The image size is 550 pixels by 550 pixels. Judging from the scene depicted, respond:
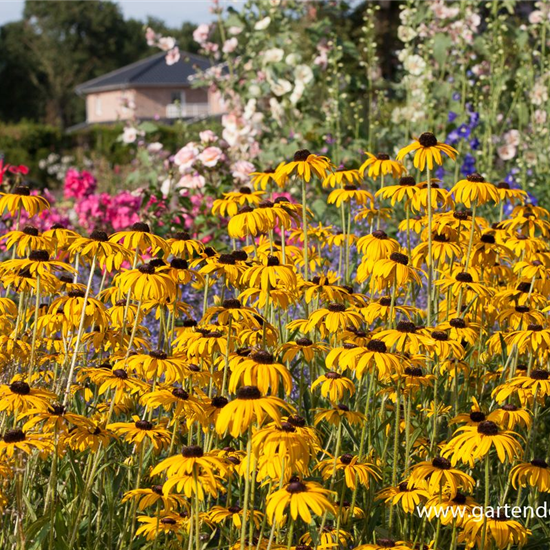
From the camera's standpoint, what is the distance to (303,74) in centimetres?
795

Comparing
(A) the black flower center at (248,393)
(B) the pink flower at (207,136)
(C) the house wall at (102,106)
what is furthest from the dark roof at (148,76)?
(A) the black flower center at (248,393)

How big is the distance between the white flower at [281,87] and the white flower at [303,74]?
106mm

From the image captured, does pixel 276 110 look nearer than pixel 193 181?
No

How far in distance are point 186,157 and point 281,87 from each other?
1907 millimetres

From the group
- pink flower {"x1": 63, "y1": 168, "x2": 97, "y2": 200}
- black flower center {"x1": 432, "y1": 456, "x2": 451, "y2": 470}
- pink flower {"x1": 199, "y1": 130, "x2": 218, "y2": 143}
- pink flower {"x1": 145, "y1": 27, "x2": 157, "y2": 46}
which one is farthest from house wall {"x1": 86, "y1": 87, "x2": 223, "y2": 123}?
black flower center {"x1": 432, "y1": 456, "x2": 451, "y2": 470}

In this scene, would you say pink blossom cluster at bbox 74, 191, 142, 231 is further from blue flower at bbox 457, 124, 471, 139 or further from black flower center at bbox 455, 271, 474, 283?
black flower center at bbox 455, 271, 474, 283

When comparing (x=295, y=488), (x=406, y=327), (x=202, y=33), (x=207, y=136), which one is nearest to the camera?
(x=295, y=488)

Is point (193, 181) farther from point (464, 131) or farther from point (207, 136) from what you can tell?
point (464, 131)

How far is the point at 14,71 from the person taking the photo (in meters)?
60.0

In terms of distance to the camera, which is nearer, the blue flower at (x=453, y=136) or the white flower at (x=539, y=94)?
the blue flower at (x=453, y=136)

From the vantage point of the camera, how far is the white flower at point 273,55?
8.09 m

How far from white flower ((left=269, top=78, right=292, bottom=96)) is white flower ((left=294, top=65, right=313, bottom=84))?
0.35 ft

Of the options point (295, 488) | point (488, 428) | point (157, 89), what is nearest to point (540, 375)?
point (488, 428)

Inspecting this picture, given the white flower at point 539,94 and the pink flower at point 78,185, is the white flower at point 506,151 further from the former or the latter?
the pink flower at point 78,185
